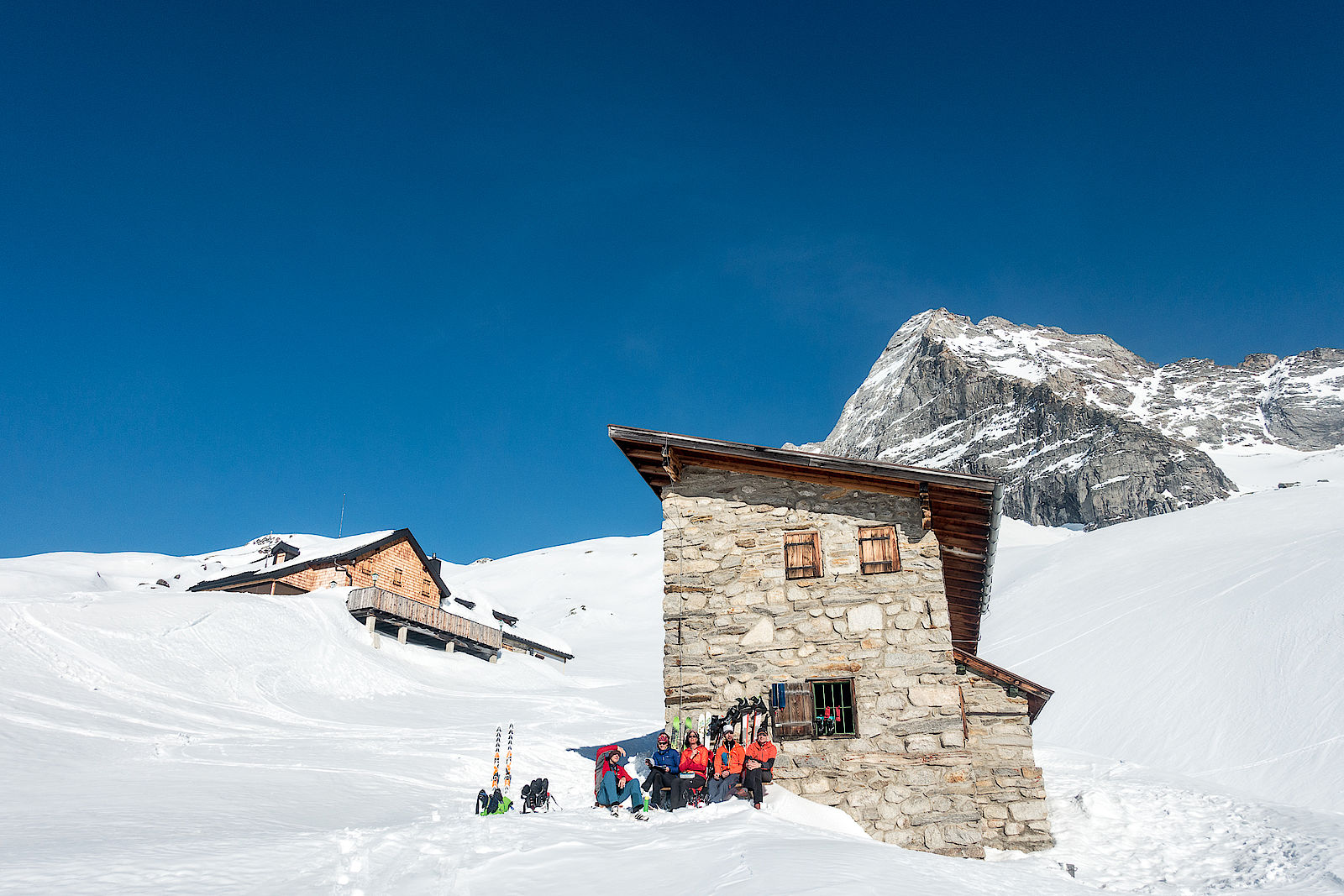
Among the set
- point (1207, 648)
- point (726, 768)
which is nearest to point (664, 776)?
point (726, 768)

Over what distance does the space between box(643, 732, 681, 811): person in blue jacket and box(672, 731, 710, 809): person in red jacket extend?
68mm

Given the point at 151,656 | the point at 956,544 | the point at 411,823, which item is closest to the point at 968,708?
the point at 956,544

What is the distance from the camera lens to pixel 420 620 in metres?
32.3

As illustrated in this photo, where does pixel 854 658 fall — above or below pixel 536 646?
below

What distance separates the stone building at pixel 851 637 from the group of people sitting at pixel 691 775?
3.07ft

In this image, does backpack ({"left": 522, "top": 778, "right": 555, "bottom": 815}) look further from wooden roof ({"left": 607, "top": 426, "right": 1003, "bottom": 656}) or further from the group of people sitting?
wooden roof ({"left": 607, "top": 426, "right": 1003, "bottom": 656})

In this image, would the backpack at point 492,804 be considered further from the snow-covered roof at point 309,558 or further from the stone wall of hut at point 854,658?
the snow-covered roof at point 309,558

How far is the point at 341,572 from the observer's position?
113 feet

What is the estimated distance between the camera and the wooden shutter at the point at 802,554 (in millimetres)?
11914

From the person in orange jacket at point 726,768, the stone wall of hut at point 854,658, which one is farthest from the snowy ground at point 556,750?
the stone wall of hut at point 854,658

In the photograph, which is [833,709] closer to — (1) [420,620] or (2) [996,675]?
(2) [996,675]

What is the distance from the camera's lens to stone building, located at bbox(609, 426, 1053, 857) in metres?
10.8

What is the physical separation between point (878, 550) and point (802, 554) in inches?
45.8

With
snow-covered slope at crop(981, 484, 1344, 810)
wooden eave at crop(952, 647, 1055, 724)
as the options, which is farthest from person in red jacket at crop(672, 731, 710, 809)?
snow-covered slope at crop(981, 484, 1344, 810)
